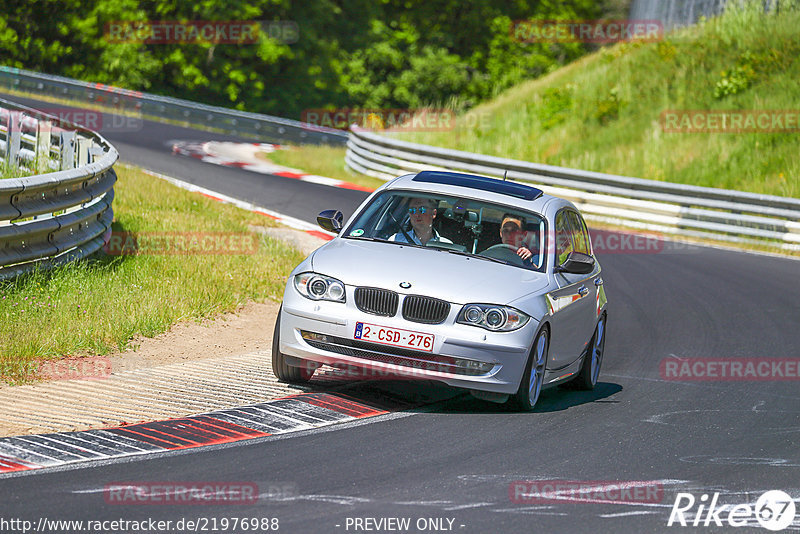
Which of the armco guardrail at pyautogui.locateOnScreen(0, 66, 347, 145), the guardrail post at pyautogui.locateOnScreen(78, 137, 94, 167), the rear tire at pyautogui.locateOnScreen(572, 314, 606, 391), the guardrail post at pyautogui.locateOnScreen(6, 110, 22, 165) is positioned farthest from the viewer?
the armco guardrail at pyautogui.locateOnScreen(0, 66, 347, 145)

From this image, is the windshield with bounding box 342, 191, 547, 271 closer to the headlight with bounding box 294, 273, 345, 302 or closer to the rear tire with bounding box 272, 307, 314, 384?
the headlight with bounding box 294, 273, 345, 302

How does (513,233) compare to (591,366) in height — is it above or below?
above

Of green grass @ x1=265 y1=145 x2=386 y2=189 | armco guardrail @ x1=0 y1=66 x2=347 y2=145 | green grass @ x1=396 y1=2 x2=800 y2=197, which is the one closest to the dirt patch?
green grass @ x1=265 y1=145 x2=386 y2=189

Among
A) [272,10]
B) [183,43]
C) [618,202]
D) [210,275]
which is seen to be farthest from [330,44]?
[210,275]

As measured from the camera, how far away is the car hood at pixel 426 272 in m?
7.95

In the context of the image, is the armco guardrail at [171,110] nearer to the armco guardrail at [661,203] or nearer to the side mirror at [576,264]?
the armco guardrail at [661,203]

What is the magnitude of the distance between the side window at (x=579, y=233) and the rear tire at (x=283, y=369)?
2.71m

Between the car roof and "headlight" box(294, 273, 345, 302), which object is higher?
the car roof

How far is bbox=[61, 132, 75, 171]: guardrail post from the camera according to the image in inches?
612

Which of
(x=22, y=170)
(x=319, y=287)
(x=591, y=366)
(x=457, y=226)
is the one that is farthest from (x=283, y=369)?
(x=22, y=170)

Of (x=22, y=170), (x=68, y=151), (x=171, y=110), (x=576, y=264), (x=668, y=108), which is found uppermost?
(x=668, y=108)

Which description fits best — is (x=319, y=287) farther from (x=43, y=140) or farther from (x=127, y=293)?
(x=43, y=140)

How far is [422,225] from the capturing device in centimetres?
912

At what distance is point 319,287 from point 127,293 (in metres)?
3.47
